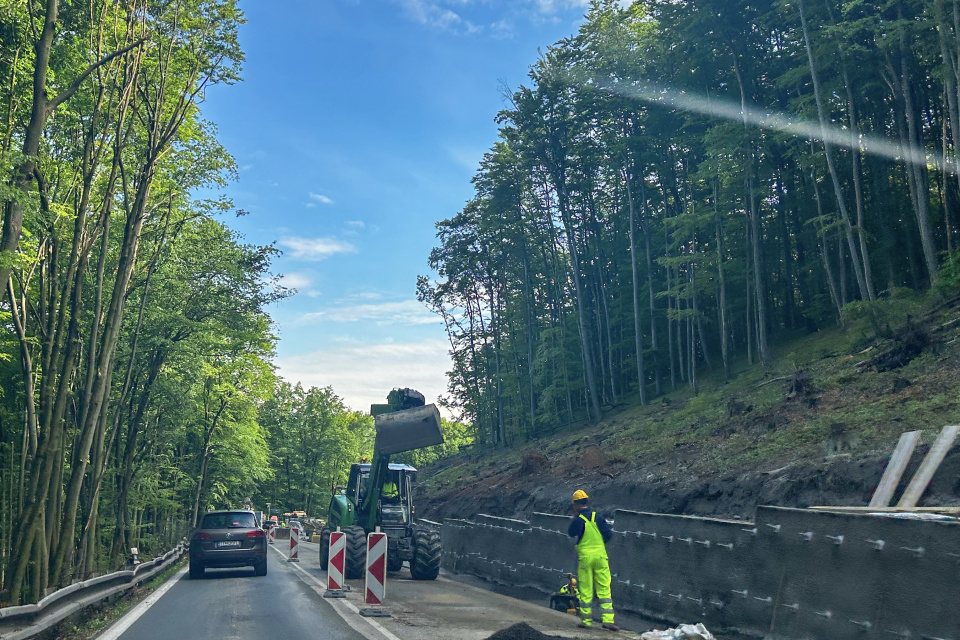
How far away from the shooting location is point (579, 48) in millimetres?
37219

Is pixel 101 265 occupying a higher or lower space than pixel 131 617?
higher

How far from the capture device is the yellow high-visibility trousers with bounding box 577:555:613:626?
369 inches

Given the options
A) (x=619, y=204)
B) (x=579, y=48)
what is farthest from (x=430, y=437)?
(x=619, y=204)

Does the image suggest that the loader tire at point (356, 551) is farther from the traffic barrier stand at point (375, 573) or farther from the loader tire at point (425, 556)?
the traffic barrier stand at point (375, 573)

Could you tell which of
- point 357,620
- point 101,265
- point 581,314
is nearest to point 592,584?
point 357,620

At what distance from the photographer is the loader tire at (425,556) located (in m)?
17.5

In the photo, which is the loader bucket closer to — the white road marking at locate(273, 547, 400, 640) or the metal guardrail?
the white road marking at locate(273, 547, 400, 640)

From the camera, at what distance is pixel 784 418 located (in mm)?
18594

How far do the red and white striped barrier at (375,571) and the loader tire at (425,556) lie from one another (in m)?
5.67

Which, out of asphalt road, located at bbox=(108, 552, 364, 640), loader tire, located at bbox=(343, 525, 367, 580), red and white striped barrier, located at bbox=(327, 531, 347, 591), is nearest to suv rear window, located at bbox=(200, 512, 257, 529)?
asphalt road, located at bbox=(108, 552, 364, 640)

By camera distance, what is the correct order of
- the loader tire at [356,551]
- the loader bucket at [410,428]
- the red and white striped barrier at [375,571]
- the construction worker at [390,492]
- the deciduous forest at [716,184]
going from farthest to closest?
1. the deciduous forest at [716,184]
2. the construction worker at [390,492]
3. the loader bucket at [410,428]
4. the loader tire at [356,551]
5. the red and white striped barrier at [375,571]

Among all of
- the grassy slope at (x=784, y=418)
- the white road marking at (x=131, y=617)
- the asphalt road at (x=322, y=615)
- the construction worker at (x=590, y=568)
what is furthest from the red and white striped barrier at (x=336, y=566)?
the grassy slope at (x=784, y=418)

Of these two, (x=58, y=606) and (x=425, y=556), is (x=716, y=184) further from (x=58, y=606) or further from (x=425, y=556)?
(x=58, y=606)

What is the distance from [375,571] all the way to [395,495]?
25.7ft
